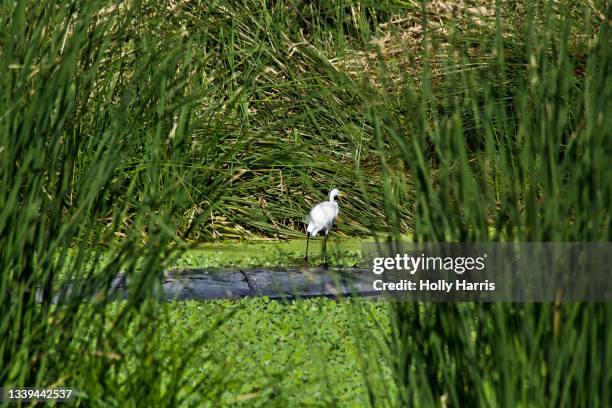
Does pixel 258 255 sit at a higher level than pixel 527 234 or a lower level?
higher

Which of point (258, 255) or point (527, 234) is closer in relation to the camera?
point (527, 234)

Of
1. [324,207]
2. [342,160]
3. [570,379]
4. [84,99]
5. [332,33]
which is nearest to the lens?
[570,379]

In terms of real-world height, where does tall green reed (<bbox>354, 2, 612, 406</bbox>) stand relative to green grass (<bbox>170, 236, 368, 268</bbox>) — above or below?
below

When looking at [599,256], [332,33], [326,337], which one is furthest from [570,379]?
[332,33]

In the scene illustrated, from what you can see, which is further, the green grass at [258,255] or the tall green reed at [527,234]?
the green grass at [258,255]

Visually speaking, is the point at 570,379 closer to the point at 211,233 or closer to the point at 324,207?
the point at 324,207

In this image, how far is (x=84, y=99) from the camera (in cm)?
260

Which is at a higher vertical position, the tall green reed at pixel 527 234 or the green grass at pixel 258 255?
the green grass at pixel 258 255

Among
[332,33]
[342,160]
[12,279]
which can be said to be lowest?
[12,279]

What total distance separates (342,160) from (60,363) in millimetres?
4757

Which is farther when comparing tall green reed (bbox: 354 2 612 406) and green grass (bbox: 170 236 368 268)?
green grass (bbox: 170 236 368 268)

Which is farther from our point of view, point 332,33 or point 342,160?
point 332,33

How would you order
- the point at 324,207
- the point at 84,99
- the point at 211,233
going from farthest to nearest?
the point at 211,233, the point at 324,207, the point at 84,99

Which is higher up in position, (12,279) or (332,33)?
(332,33)
